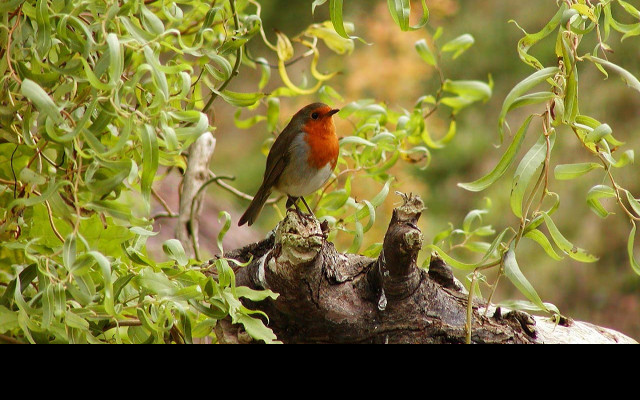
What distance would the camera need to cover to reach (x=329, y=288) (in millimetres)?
1264

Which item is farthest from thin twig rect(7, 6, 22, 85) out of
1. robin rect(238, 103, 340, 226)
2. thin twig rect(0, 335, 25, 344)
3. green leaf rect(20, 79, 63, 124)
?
robin rect(238, 103, 340, 226)

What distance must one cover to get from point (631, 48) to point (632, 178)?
620 millimetres

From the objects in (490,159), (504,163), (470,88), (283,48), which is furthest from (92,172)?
(490,159)

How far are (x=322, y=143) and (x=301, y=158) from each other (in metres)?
0.08

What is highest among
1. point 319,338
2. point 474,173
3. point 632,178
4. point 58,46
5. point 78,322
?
point 58,46

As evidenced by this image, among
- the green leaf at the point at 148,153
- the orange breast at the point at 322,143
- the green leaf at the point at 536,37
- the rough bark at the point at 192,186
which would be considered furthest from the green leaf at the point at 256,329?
the orange breast at the point at 322,143

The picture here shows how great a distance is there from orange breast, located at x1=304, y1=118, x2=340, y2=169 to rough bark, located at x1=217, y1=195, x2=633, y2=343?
2.71 ft

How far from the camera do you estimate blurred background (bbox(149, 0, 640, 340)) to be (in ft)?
11.3

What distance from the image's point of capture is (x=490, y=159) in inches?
174

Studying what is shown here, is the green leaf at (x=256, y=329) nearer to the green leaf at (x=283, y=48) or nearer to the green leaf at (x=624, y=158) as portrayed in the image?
the green leaf at (x=624, y=158)

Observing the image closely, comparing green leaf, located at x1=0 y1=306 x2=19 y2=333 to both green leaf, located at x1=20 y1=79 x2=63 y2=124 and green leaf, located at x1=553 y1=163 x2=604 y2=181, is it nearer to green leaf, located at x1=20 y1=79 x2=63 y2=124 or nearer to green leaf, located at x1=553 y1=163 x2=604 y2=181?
green leaf, located at x1=20 y1=79 x2=63 y2=124
